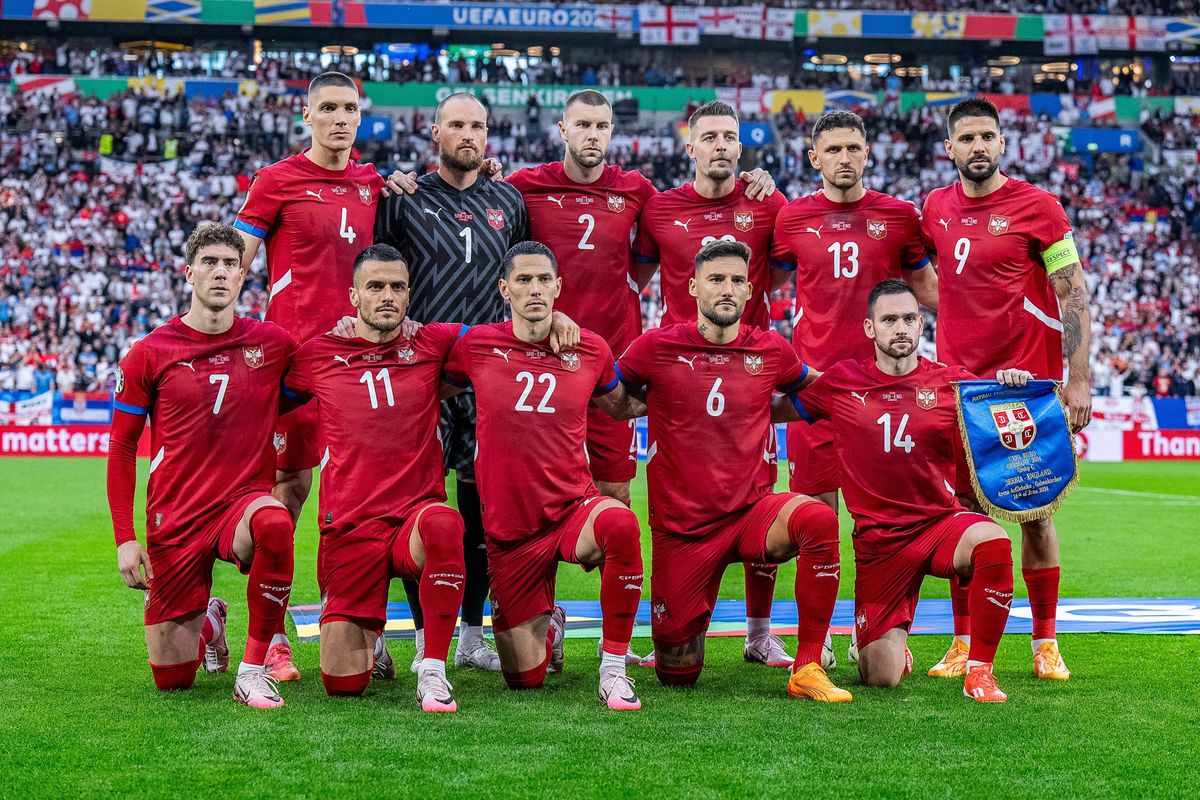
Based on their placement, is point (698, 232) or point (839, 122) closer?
point (839, 122)

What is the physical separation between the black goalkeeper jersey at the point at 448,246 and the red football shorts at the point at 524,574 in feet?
4.18

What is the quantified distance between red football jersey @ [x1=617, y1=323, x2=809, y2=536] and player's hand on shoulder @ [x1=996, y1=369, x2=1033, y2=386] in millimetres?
918

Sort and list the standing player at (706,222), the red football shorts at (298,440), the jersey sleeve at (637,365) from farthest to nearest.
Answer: the standing player at (706,222)
the red football shorts at (298,440)
the jersey sleeve at (637,365)

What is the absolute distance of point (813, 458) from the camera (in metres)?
6.36

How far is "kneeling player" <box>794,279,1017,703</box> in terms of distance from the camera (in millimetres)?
5637

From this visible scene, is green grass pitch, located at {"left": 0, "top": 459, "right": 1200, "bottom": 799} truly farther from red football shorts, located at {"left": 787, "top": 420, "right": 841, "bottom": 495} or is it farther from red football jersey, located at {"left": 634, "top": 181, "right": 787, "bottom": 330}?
red football jersey, located at {"left": 634, "top": 181, "right": 787, "bottom": 330}

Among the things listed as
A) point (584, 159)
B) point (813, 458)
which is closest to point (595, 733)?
point (813, 458)

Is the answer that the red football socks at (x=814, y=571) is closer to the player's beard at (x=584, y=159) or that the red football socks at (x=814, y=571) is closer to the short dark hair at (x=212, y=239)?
the player's beard at (x=584, y=159)

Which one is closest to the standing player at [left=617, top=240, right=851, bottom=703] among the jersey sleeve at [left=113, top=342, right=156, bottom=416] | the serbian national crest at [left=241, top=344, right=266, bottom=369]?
the serbian national crest at [left=241, top=344, right=266, bottom=369]

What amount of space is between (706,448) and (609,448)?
997 mm

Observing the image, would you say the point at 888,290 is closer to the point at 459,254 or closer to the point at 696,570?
the point at 696,570

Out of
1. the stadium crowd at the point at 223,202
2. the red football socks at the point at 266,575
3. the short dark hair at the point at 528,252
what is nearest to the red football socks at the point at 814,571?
the short dark hair at the point at 528,252

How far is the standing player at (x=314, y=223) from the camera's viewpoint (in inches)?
248

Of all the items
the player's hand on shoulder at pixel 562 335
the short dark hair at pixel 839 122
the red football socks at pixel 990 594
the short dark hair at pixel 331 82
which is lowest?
the red football socks at pixel 990 594
